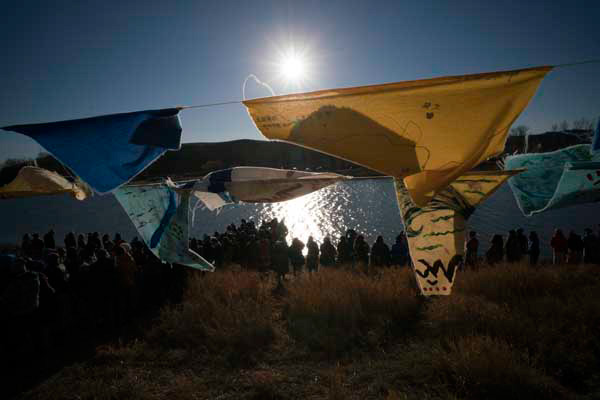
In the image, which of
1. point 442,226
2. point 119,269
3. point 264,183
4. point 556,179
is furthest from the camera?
Result: point 119,269

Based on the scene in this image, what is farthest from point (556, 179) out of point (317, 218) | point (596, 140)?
point (317, 218)

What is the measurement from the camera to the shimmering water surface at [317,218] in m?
22.3

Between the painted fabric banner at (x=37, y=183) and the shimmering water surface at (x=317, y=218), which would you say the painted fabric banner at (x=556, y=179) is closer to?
the painted fabric banner at (x=37, y=183)

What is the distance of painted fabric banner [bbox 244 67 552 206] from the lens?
95.7 inches

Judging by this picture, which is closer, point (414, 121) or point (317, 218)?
point (414, 121)

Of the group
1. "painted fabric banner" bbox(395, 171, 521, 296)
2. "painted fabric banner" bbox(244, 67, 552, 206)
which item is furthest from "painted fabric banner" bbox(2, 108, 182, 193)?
"painted fabric banner" bbox(395, 171, 521, 296)

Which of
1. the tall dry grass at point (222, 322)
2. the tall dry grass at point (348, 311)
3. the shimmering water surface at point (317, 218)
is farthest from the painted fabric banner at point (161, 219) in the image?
the shimmering water surface at point (317, 218)

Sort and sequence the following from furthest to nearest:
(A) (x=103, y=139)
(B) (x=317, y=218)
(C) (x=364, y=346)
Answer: (B) (x=317, y=218) → (C) (x=364, y=346) → (A) (x=103, y=139)

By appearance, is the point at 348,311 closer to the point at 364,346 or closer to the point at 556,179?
the point at 364,346

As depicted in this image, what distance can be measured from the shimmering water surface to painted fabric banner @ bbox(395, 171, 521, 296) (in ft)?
53.3

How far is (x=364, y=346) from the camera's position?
5477 mm

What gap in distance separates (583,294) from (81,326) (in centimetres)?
1025

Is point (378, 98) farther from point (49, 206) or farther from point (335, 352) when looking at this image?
point (49, 206)

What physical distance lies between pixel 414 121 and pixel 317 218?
93.1 feet
